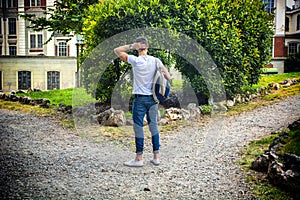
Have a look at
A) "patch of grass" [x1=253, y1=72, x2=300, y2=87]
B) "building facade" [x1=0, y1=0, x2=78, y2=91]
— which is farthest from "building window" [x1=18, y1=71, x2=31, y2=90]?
"patch of grass" [x1=253, y1=72, x2=300, y2=87]

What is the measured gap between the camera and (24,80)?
14.7ft

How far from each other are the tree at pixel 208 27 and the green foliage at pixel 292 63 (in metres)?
1.19

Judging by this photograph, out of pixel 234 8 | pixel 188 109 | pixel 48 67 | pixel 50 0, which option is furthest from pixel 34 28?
pixel 234 8

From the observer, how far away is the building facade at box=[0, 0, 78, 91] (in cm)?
398

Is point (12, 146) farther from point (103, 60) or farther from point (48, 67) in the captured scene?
point (103, 60)

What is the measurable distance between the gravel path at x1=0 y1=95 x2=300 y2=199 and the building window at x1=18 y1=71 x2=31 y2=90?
42cm

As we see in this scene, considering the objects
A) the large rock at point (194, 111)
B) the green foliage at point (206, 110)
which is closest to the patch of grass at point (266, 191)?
the large rock at point (194, 111)

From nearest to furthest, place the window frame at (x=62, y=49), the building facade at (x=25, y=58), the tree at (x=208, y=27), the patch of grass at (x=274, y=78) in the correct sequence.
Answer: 1. the building facade at (x=25, y=58)
2. the patch of grass at (x=274, y=78)
3. the tree at (x=208, y=27)
4. the window frame at (x=62, y=49)

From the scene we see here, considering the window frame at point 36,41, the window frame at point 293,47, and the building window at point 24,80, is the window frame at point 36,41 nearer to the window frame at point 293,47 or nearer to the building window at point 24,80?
the building window at point 24,80

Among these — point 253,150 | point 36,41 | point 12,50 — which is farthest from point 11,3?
point 253,150

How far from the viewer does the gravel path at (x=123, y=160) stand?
2.56m

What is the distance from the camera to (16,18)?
421cm

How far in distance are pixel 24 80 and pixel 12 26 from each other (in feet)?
2.17

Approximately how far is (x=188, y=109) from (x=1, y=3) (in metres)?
2.55
